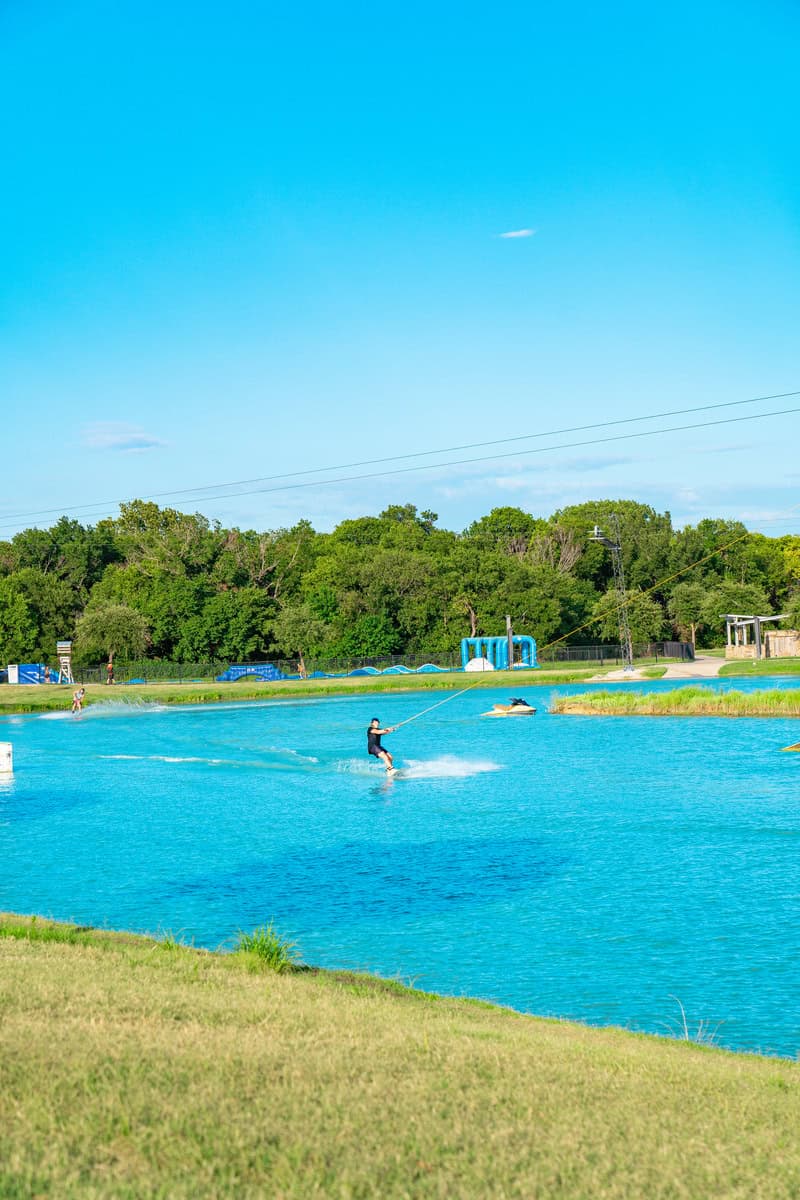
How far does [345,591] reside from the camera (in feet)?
349

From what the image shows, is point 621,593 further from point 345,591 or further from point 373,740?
point 373,740

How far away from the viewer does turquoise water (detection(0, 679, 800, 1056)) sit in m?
15.1

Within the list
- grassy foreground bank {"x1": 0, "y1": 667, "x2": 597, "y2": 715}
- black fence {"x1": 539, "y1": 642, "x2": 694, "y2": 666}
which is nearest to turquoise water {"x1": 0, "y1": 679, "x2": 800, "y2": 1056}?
grassy foreground bank {"x1": 0, "y1": 667, "x2": 597, "y2": 715}

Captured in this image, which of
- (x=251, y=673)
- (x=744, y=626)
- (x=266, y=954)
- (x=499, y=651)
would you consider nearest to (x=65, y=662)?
(x=251, y=673)

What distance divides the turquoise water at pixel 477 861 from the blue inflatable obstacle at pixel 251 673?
47865 millimetres

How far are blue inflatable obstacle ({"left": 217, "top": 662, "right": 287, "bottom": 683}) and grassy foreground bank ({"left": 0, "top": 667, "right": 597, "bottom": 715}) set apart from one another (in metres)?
7.33

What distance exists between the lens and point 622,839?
84.3 feet

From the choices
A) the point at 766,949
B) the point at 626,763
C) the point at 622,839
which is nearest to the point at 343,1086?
the point at 766,949

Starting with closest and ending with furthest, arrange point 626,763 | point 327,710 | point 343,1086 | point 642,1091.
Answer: point 343,1086
point 642,1091
point 626,763
point 327,710

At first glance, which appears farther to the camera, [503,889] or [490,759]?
[490,759]

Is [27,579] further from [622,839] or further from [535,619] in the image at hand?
[622,839]

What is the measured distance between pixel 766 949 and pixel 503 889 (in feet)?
18.7

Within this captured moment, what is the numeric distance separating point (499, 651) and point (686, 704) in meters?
39.4

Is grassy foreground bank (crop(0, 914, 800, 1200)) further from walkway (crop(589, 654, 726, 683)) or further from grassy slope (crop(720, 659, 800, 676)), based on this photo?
grassy slope (crop(720, 659, 800, 676))
